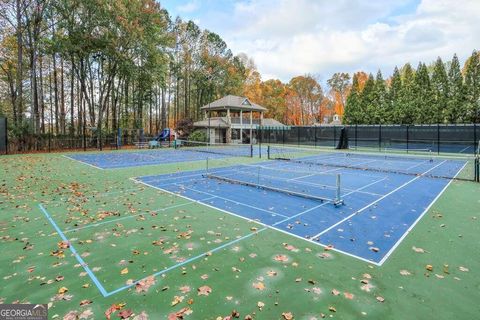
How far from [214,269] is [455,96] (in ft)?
146

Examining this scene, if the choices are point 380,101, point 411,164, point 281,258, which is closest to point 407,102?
point 380,101

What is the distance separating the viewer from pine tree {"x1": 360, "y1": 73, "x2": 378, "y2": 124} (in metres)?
44.8

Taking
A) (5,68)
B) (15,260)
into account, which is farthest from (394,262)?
(5,68)

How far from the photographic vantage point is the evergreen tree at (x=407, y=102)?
39.9 m

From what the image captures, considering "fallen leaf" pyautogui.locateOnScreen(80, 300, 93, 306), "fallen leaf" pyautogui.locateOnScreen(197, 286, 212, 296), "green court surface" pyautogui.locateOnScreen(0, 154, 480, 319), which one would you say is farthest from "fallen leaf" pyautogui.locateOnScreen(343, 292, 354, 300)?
"fallen leaf" pyautogui.locateOnScreen(80, 300, 93, 306)

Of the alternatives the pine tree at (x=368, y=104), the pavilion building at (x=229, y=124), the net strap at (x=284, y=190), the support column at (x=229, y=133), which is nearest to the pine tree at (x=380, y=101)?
the pine tree at (x=368, y=104)

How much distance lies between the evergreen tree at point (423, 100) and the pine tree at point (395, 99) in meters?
2.10

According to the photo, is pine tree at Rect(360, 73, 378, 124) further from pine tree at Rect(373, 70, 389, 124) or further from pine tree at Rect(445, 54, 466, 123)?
pine tree at Rect(445, 54, 466, 123)

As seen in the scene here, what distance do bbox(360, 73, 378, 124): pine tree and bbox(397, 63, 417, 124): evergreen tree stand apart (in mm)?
3775

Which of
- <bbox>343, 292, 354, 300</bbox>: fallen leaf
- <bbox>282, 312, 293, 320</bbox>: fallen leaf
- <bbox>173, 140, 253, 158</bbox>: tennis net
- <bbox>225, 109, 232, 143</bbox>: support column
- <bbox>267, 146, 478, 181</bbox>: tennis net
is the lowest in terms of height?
<bbox>282, 312, 293, 320</bbox>: fallen leaf

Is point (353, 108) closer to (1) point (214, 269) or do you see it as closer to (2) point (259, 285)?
(1) point (214, 269)

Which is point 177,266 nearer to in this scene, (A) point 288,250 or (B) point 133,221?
(A) point 288,250

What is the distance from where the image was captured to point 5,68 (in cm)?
3186

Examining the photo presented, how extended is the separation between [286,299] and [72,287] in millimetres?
3050
